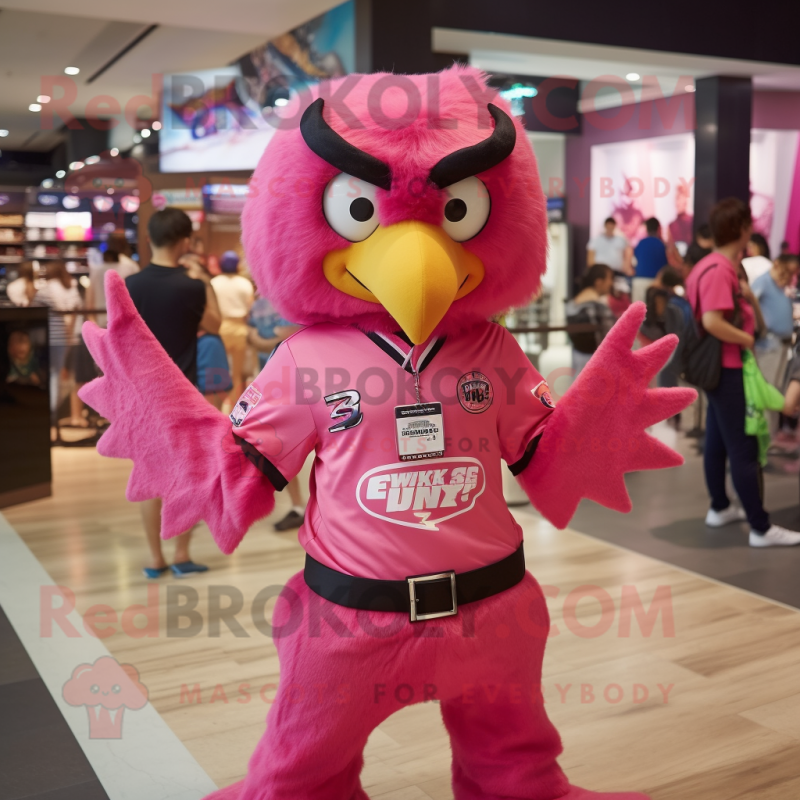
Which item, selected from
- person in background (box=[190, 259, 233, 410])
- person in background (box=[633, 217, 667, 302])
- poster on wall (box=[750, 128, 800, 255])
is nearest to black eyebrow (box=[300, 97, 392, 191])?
person in background (box=[190, 259, 233, 410])

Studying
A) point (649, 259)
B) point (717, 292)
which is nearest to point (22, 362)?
point (717, 292)

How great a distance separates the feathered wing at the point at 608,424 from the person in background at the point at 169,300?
214 centimetres

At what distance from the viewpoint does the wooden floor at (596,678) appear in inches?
84.4

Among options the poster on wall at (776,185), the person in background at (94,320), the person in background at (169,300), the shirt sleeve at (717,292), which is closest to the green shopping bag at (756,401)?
the shirt sleeve at (717,292)

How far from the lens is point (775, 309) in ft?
19.8

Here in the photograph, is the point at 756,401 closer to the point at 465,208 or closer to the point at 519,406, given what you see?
the point at 519,406

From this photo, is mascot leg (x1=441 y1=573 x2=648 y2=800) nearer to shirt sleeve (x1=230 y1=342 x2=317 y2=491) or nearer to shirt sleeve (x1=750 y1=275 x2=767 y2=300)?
shirt sleeve (x1=230 y1=342 x2=317 y2=491)

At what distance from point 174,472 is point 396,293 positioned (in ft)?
1.67

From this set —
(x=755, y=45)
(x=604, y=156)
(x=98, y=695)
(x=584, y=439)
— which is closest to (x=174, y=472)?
(x=584, y=439)

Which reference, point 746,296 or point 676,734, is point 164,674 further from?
point 746,296

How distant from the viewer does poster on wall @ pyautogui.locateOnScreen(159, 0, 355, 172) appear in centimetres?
642

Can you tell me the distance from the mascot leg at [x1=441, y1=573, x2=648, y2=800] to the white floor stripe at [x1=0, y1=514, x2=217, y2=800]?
2.55 ft

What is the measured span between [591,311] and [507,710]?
427cm

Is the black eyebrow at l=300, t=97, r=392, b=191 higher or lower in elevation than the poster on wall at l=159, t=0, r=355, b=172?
lower
